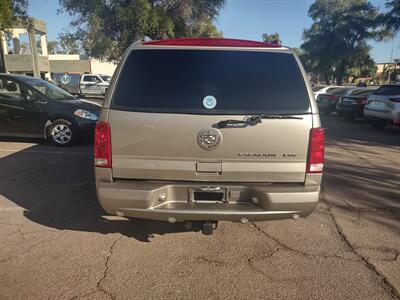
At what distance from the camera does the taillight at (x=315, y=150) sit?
3084 millimetres

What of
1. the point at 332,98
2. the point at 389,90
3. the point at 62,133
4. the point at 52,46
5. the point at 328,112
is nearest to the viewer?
the point at 62,133

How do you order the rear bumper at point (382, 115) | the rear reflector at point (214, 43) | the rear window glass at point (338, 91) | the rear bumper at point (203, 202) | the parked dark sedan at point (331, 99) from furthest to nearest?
1. the rear window glass at point (338, 91)
2. the parked dark sedan at point (331, 99)
3. the rear bumper at point (382, 115)
4. the rear reflector at point (214, 43)
5. the rear bumper at point (203, 202)

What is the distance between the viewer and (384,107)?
11.8 metres

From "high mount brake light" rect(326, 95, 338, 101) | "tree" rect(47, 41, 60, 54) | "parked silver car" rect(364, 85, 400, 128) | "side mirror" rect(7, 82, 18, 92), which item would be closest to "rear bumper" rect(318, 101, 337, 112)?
"high mount brake light" rect(326, 95, 338, 101)

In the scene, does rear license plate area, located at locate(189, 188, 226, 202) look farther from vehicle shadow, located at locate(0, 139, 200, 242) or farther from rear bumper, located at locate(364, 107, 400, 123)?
rear bumper, located at locate(364, 107, 400, 123)

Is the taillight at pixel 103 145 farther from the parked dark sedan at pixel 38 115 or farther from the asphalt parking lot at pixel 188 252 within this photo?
the parked dark sedan at pixel 38 115

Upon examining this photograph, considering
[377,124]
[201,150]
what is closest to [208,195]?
[201,150]

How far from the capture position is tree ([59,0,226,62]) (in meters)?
21.7

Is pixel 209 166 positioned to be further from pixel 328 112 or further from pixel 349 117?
pixel 328 112

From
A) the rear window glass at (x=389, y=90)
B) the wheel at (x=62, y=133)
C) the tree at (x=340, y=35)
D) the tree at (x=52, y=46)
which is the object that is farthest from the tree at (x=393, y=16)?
the tree at (x=52, y=46)

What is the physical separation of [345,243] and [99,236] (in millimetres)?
2622

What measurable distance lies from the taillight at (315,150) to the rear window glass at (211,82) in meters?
0.23

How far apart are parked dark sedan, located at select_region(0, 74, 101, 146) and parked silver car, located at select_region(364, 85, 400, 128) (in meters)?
9.22

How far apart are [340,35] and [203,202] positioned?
38.7 meters
